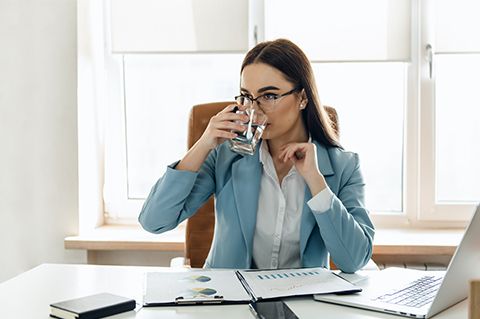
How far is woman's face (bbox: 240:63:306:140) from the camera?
1506mm

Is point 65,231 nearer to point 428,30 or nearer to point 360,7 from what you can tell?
point 360,7

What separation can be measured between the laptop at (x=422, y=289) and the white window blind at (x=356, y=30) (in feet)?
4.99

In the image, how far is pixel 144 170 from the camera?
2.68 metres

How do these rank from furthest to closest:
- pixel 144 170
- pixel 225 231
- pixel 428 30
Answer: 1. pixel 144 170
2. pixel 428 30
3. pixel 225 231

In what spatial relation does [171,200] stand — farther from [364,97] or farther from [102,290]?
[364,97]

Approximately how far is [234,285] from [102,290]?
29cm

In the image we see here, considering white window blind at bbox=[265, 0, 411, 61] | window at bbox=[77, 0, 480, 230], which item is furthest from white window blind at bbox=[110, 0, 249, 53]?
white window blind at bbox=[265, 0, 411, 61]

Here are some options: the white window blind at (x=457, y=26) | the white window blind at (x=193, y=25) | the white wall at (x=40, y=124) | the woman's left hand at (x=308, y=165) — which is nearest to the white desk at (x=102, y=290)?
the woman's left hand at (x=308, y=165)

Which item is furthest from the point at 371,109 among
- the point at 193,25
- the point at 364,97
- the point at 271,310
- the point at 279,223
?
the point at 271,310

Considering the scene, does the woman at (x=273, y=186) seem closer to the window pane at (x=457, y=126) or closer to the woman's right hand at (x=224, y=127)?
the woman's right hand at (x=224, y=127)

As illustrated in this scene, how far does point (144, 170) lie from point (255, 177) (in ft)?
4.21

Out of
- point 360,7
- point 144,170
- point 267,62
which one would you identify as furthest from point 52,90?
point 360,7

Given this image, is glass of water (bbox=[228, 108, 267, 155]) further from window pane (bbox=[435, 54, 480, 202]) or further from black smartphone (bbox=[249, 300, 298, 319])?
window pane (bbox=[435, 54, 480, 202])

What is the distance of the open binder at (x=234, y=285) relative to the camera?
986 millimetres
